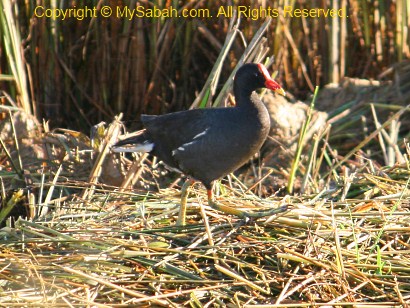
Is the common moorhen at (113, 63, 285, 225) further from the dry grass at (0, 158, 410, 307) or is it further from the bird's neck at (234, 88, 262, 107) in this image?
the dry grass at (0, 158, 410, 307)

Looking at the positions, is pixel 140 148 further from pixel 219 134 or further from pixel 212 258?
pixel 212 258

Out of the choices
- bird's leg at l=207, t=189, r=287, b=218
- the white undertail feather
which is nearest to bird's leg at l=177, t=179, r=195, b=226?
bird's leg at l=207, t=189, r=287, b=218

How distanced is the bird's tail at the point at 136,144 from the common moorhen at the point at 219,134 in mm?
94

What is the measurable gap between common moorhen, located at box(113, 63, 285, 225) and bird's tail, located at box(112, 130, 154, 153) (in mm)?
94

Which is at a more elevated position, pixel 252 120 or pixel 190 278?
pixel 252 120

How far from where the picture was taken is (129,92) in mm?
6324

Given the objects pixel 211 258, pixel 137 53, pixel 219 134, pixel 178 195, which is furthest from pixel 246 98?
pixel 137 53

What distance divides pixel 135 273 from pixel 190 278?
0.22 m

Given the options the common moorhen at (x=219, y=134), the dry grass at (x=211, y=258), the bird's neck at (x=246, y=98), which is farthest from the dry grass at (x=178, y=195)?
the bird's neck at (x=246, y=98)

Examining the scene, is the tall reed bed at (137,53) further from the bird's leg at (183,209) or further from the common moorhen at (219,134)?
the bird's leg at (183,209)

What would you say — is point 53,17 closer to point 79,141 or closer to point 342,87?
point 79,141

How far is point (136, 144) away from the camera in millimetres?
4562

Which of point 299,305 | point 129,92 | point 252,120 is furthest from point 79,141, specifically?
point 299,305

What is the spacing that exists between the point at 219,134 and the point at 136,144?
1.87ft
